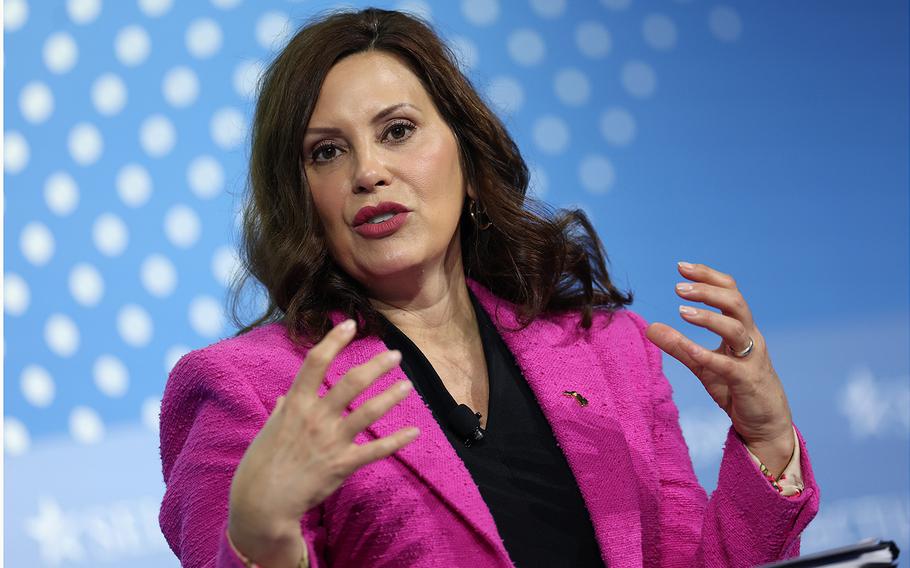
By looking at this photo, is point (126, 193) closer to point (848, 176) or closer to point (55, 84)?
point (55, 84)

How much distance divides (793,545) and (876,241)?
1511 millimetres

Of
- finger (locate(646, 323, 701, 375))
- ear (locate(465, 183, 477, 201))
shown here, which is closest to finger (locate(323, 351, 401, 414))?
finger (locate(646, 323, 701, 375))

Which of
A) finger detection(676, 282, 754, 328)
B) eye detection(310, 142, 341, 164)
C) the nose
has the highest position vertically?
eye detection(310, 142, 341, 164)

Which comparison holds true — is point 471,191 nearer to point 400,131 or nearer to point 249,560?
point 400,131

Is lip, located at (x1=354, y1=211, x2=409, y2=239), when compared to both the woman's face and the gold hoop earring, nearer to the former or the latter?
the woman's face

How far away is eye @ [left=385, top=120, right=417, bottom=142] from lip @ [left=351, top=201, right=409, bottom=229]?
11 cm

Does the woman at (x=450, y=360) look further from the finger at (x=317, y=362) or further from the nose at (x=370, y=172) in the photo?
the finger at (x=317, y=362)

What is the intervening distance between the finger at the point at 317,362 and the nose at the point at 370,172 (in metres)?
0.55

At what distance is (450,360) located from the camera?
5.69 ft

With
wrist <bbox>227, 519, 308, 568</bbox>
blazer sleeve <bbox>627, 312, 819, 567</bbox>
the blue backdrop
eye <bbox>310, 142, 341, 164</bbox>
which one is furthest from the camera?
the blue backdrop

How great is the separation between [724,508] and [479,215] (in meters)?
0.62

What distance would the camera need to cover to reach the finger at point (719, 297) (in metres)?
1.43

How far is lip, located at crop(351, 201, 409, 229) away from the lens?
1612mm

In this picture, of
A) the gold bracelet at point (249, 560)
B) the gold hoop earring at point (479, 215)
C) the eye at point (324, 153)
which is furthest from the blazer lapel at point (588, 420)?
the gold bracelet at point (249, 560)
